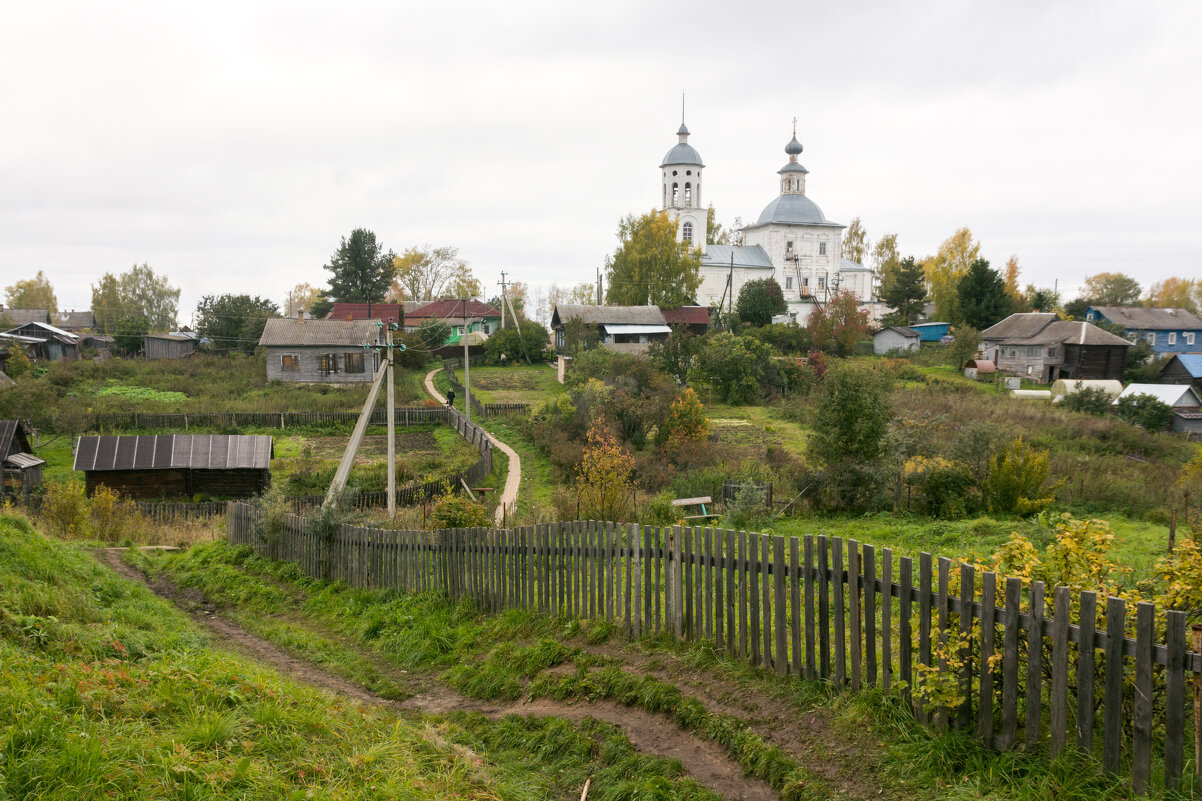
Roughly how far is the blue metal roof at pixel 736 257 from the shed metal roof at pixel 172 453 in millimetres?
58835

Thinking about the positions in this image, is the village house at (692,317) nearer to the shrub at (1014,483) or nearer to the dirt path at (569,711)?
the shrub at (1014,483)

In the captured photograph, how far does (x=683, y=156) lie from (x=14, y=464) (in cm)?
6796

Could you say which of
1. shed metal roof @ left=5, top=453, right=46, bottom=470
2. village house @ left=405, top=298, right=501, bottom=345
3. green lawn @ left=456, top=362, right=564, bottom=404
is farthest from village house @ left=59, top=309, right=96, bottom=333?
shed metal roof @ left=5, top=453, right=46, bottom=470

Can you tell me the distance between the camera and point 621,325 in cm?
6059

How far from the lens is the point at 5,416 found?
34.4 meters

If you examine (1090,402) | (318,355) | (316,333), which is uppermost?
(316,333)

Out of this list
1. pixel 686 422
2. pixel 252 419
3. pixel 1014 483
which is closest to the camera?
pixel 1014 483

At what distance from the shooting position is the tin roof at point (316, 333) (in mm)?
49156

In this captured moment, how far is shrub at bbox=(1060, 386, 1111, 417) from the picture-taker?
40.4 m

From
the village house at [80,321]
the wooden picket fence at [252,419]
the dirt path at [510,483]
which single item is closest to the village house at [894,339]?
the wooden picket fence at [252,419]

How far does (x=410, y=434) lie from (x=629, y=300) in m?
35.6

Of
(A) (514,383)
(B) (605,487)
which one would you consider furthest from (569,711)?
(A) (514,383)

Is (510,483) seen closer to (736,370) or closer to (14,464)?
(14,464)

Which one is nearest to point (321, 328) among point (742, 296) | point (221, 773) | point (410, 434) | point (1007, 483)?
point (410, 434)
